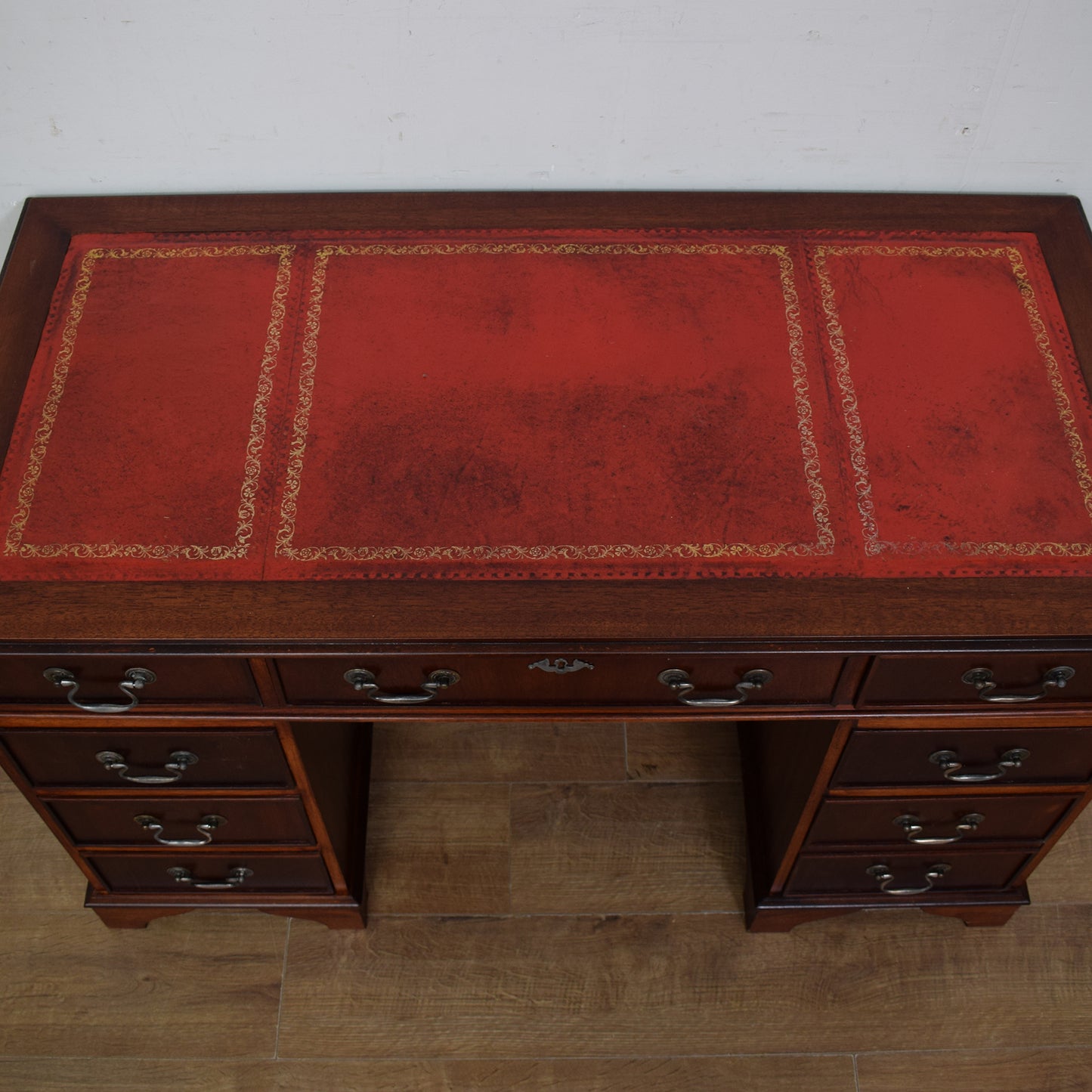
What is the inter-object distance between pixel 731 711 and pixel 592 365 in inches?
18.7

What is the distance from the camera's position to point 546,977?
185 centimetres

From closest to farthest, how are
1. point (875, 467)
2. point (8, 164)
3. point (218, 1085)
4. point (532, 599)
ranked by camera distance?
point (532, 599) < point (875, 467) < point (8, 164) < point (218, 1085)

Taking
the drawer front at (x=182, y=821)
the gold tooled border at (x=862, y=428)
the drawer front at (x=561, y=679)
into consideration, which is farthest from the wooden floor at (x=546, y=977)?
the gold tooled border at (x=862, y=428)

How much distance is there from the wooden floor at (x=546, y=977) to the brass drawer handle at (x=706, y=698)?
0.77m

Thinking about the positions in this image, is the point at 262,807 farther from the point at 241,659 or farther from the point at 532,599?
the point at 532,599

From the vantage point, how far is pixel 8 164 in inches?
58.7

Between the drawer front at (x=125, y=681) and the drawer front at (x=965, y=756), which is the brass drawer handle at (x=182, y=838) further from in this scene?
the drawer front at (x=965, y=756)

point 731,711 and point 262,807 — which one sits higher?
point 731,711

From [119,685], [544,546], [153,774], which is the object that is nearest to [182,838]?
[153,774]

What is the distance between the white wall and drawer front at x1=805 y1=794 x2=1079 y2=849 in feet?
2.89

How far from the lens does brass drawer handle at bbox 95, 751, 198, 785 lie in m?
1.43

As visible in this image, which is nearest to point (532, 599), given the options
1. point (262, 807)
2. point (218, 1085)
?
point (262, 807)

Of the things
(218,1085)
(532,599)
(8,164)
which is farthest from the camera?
(218,1085)

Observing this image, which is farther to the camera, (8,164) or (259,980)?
Result: (259,980)
